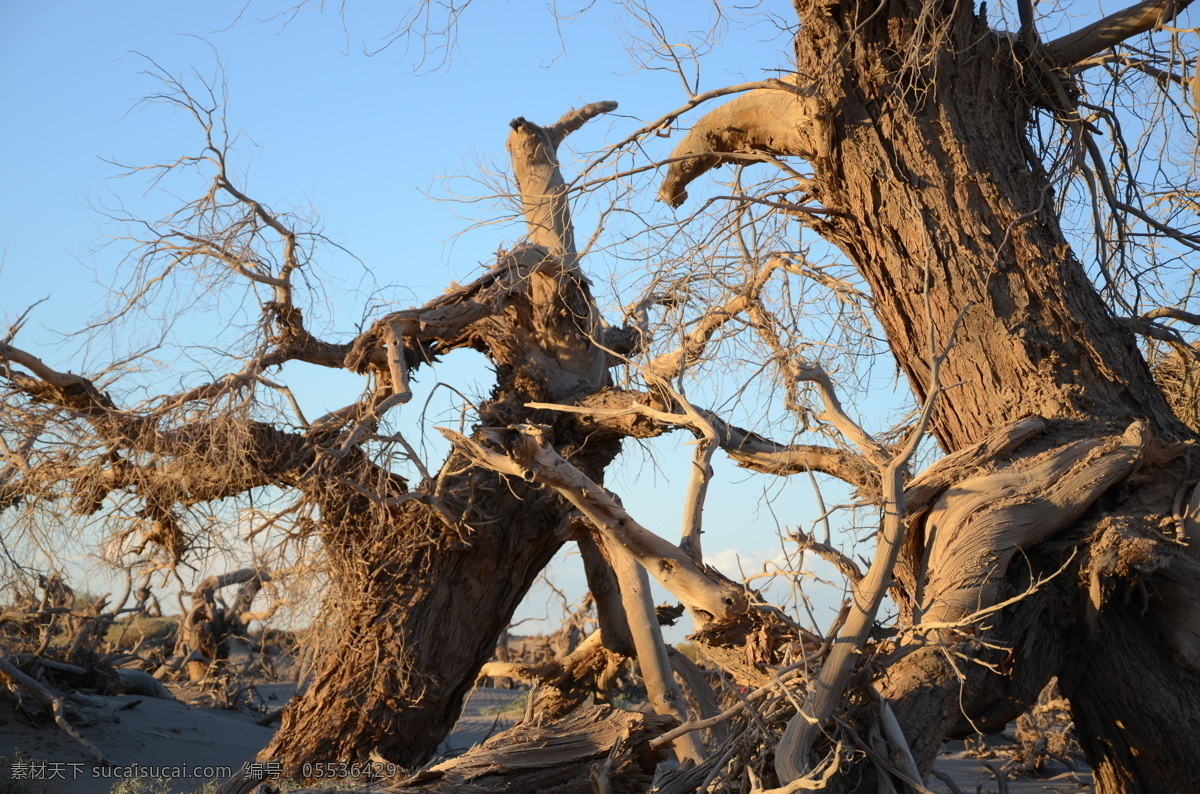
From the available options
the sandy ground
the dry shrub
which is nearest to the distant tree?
the sandy ground

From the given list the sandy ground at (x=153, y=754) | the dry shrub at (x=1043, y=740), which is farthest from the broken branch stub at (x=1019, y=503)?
the dry shrub at (x=1043, y=740)

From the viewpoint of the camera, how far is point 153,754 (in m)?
8.23

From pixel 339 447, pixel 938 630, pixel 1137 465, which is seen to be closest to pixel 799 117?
pixel 1137 465

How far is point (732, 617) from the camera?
3891mm

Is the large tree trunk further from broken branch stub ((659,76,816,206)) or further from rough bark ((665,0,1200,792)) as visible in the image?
rough bark ((665,0,1200,792))

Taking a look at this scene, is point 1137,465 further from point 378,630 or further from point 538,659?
point 538,659

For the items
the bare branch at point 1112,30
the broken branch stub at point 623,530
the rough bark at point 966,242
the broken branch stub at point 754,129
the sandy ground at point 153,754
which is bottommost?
the sandy ground at point 153,754

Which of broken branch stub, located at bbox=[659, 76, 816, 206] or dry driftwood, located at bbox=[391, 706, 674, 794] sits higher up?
broken branch stub, located at bbox=[659, 76, 816, 206]

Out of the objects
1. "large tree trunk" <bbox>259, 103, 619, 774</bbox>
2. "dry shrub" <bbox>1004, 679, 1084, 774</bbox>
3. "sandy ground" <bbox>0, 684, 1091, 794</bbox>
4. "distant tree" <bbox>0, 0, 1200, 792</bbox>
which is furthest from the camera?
"dry shrub" <bbox>1004, 679, 1084, 774</bbox>

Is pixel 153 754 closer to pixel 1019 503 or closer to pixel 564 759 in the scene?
pixel 564 759

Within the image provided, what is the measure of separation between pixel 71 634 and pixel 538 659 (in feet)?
21.9

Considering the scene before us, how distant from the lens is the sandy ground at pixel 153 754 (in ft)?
23.6

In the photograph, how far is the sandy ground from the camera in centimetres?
720

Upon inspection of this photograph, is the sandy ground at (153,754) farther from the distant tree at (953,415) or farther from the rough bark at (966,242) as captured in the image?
the rough bark at (966,242)
